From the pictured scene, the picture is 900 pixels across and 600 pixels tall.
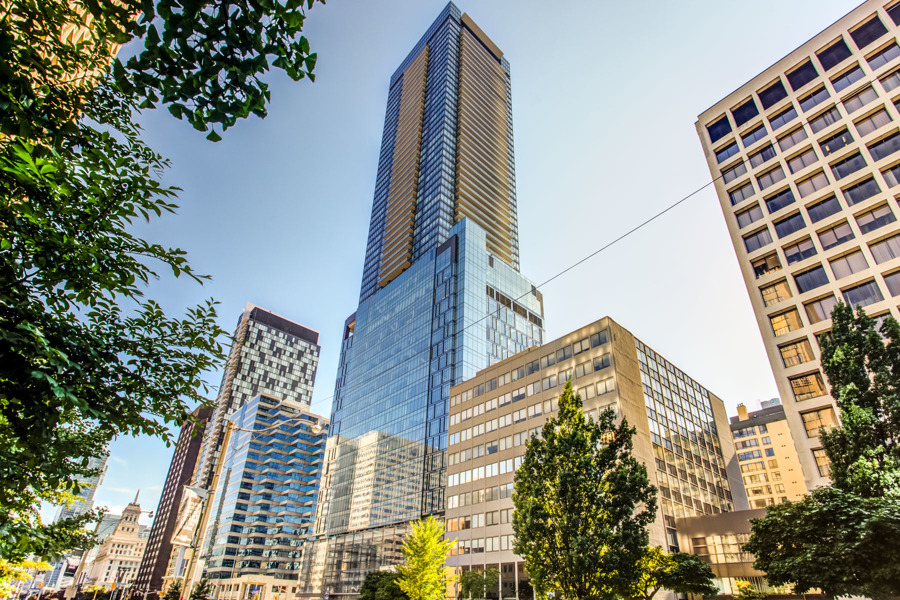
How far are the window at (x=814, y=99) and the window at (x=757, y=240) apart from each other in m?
12.2

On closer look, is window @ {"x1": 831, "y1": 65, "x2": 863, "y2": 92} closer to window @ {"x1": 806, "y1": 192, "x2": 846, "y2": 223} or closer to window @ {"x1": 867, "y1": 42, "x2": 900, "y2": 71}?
window @ {"x1": 867, "y1": 42, "x2": 900, "y2": 71}

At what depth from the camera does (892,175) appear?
36.8 meters

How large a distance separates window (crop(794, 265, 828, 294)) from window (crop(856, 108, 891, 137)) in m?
11.9

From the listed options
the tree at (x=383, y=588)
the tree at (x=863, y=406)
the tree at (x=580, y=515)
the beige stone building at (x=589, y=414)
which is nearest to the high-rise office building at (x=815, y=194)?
the tree at (x=863, y=406)

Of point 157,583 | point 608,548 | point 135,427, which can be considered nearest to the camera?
point 135,427

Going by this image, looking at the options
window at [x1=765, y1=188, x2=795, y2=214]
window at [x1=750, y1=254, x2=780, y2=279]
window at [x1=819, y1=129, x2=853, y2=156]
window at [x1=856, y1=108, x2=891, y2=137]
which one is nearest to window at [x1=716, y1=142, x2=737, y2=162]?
window at [x1=765, y1=188, x2=795, y2=214]

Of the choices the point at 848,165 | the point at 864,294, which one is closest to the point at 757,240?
the point at 848,165

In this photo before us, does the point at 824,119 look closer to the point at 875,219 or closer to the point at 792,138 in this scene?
the point at 792,138

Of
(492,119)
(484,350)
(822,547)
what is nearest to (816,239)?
(822,547)

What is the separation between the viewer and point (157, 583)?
160500mm

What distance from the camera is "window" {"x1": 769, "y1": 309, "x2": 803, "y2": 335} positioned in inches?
1558

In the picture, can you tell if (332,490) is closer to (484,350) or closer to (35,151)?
(484,350)

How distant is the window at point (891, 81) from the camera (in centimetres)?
3872

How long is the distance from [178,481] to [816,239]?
215061 millimetres
